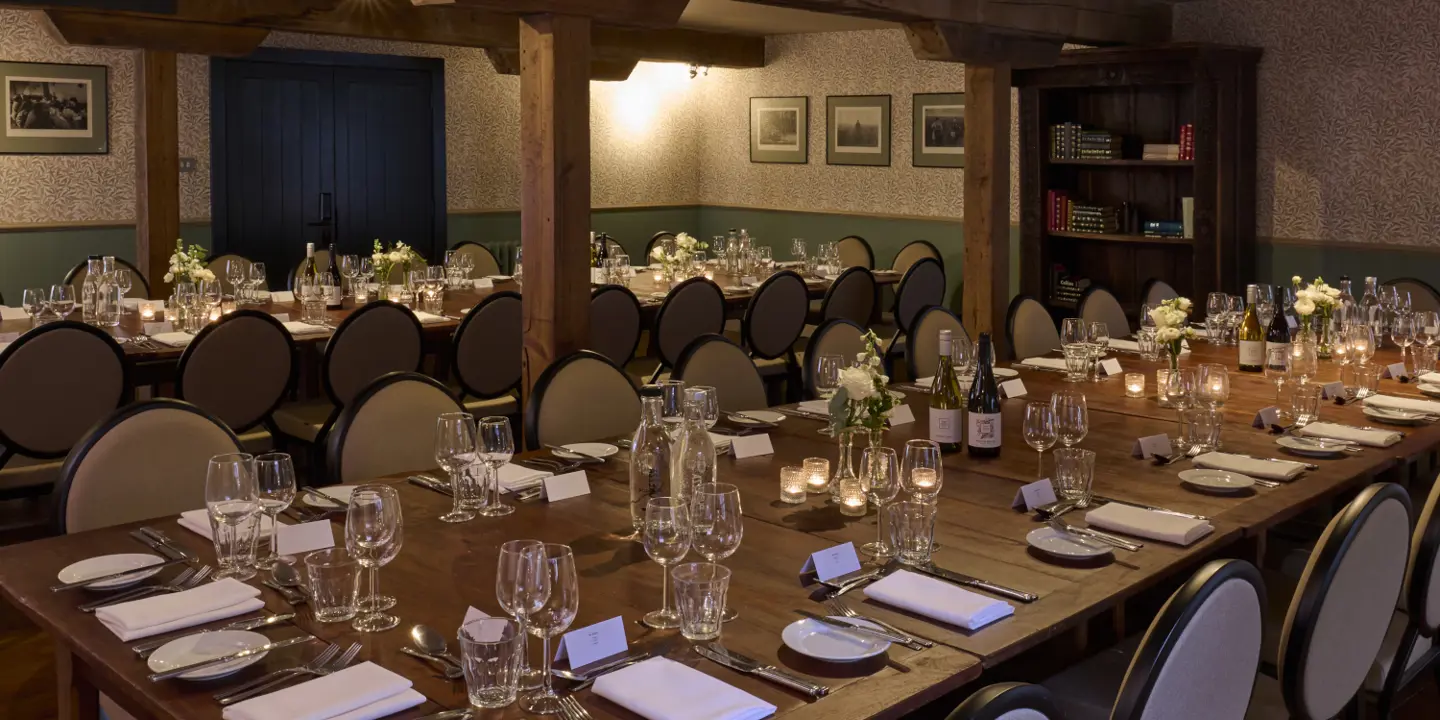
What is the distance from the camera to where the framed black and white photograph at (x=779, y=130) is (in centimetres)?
1115

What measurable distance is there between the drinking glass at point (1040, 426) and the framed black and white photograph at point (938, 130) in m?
6.86

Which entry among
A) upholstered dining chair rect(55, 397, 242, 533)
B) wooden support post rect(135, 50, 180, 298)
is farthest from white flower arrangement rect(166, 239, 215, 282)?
upholstered dining chair rect(55, 397, 242, 533)

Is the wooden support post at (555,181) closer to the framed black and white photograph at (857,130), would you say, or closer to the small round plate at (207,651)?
the small round plate at (207,651)

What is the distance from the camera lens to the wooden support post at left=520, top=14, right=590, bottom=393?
191 inches

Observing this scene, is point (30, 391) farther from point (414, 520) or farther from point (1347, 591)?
point (1347, 591)

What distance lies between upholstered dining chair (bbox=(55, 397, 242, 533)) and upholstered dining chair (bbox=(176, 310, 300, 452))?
1.83m

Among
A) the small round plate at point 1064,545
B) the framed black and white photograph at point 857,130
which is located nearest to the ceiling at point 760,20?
the framed black and white photograph at point 857,130

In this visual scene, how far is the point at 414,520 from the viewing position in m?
2.82

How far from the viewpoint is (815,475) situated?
3.06m

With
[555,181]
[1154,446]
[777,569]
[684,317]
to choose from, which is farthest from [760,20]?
[777,569]

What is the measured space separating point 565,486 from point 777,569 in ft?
2.32

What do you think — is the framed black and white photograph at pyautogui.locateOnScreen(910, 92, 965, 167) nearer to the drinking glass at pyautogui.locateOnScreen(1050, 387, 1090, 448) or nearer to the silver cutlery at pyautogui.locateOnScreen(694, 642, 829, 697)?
the drinking glass at pyautogui.locateOnScreen(1050, 387, 1090, 448)

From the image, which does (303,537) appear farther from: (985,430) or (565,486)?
(985,430)

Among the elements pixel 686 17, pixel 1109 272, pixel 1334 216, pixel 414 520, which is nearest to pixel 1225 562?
pixel 414 520
